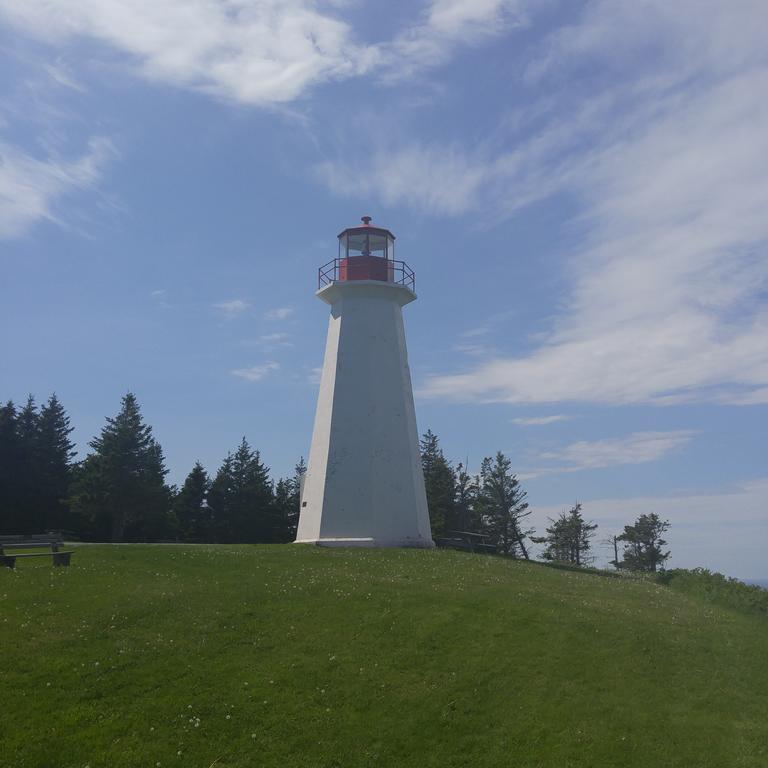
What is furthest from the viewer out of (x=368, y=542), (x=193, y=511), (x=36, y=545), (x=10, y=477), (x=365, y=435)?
(x=193, y=511)

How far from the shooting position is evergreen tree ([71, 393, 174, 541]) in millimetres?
48719

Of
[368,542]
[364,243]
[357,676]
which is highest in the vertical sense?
[364,243]

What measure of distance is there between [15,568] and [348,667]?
1105cm

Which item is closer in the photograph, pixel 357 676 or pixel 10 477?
pixel 357 676

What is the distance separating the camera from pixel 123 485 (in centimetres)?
4906

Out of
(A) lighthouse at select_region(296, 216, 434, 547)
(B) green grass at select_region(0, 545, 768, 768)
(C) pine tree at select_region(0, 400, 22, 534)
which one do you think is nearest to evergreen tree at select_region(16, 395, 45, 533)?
(C) pine tree at select_region(0, 400, 22, 534)

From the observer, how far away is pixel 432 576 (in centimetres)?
2316

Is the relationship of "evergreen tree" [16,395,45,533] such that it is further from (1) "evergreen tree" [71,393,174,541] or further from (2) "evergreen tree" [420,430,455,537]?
(2) "evergreen tree" [420,430,455,537]

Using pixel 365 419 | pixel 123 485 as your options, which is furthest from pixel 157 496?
pixel 365 419

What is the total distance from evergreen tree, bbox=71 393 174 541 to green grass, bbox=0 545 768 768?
28.8 metres

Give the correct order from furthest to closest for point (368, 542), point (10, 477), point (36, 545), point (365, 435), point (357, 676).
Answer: point (10, 477), point (365, 435), point (368, 542), point (36, 545), point (357, 676)

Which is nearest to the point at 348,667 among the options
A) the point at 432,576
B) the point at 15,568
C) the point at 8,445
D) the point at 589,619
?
the point at 589,619

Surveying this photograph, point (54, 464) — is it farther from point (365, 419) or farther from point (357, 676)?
point (357, 676)

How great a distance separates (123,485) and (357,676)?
37.7 m
